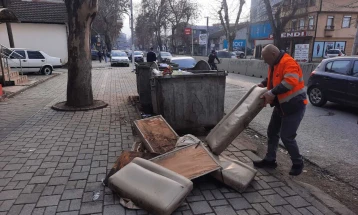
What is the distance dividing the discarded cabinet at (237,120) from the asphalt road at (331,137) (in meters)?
1.60

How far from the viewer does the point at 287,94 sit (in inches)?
137

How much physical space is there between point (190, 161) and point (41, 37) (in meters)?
24.8

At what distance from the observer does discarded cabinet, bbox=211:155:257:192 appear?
10.6 ft

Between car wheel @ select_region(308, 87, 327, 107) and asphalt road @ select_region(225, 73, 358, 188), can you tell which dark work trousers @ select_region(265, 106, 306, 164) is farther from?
car wheel @ select_region(308, 87, 327, 107)

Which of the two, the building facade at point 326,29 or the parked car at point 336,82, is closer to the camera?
the parked car at point 336,82

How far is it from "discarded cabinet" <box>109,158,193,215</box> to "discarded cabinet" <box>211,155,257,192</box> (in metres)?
0.62

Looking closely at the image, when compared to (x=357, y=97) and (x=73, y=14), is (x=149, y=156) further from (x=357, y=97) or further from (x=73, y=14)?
(x=357, y=97)

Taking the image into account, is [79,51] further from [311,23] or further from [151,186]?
Result: [311,23]

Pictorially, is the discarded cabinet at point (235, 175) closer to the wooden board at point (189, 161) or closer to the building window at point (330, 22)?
the wooden board at point (189, 161)

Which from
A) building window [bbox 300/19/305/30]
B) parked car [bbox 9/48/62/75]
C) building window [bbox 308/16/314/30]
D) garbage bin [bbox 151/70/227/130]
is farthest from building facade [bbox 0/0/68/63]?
building window [bbox 300/19/305/30]

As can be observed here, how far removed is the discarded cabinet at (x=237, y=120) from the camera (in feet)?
Result: 12.1

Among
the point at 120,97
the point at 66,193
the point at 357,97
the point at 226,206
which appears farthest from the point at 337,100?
the point at 66,193

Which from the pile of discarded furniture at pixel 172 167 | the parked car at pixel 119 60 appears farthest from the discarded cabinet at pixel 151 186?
the parked car at pixel 119 60

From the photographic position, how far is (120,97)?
9.66 meters
